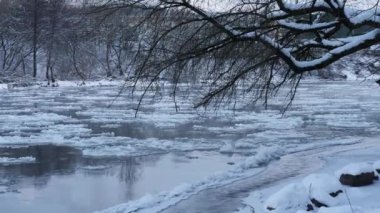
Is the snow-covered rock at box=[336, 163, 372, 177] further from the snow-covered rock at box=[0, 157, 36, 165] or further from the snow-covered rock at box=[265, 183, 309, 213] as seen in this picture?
the snow-covered rock at box=[0, 157, 36, 165]

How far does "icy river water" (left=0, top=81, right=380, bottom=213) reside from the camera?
34.9 ft

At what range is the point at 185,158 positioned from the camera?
15.0 m

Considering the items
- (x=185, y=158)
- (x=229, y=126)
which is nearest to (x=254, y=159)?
(x=185, y=158)

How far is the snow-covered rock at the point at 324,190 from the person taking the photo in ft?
28.2

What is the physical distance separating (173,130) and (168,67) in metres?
14.1

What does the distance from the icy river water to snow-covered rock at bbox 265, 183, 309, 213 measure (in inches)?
38.6

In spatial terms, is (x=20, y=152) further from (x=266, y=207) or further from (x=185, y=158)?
(x=266, y=207)

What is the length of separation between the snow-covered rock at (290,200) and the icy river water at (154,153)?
3.22 feet

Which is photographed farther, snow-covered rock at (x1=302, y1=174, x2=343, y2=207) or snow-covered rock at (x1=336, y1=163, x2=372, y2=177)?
snow-covered rock at (x1=336, y1=163, x2=372, y2=177)

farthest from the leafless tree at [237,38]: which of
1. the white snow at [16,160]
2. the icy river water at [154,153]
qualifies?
the white snow at [16,160]

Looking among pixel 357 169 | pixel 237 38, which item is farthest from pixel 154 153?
pixel 237 38

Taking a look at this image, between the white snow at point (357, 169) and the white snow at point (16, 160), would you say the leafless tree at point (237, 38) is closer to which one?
the white snow at point (357, 169)

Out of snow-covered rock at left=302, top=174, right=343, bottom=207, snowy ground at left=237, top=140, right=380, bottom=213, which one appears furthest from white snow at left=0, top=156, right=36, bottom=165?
snow-covered rock at left=302, top=174, right=343, bottom=207

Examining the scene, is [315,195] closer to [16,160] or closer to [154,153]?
[154,153]
